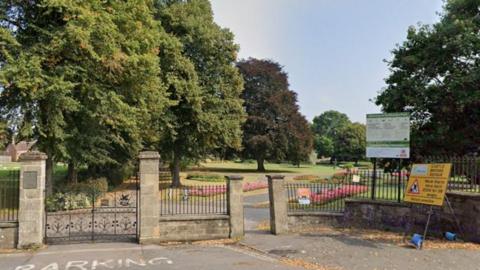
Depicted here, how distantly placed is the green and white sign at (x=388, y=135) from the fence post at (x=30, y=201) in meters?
10.1

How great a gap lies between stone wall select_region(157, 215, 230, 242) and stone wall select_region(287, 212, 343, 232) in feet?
8.05

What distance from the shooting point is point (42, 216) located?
12367 mm

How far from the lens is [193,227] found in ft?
42.9

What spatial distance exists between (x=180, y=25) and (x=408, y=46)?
1692 centimetres

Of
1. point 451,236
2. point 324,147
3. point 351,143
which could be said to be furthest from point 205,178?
point 324,147

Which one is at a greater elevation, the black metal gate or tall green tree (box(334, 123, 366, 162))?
tall green tree (box(334, 123, 366, 162))

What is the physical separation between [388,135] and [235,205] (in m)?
5.50

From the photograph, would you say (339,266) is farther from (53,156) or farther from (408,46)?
(53,156)

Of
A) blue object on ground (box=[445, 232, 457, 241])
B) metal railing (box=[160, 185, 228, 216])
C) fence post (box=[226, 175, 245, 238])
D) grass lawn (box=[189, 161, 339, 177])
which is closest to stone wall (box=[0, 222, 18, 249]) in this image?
metal railing (box=[160, 185, 228, 216])

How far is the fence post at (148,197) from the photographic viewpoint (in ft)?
41.3

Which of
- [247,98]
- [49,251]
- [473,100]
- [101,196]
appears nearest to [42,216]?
[49,251]

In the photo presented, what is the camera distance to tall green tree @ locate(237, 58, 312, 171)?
183 feet

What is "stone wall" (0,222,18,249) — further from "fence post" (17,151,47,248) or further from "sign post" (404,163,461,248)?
"sign post" (404,163,461,248)

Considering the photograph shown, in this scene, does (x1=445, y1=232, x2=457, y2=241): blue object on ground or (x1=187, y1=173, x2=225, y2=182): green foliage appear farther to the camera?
(x1=187, y1=173, x2=225, y2=182): green foliage
